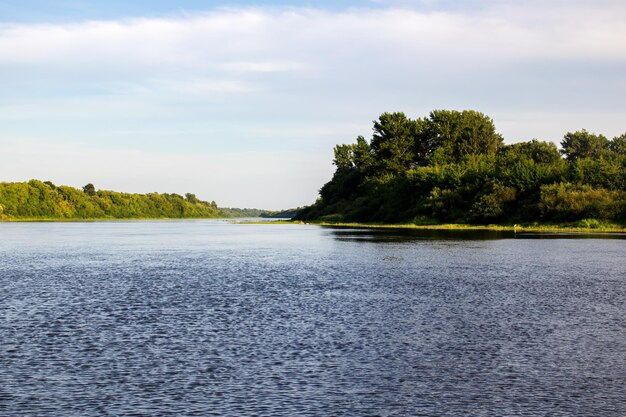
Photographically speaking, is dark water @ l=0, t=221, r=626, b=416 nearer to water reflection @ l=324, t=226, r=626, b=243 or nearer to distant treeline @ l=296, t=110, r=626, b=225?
water reflection @ l=324, t=226, r=626, b=243

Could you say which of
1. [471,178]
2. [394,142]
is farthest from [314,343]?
[394,142]

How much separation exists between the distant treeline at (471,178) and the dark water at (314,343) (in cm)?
7899

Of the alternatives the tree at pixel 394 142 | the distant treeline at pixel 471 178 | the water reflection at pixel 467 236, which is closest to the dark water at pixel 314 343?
the water reflection at pixel 467 236

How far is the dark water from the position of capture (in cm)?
1527

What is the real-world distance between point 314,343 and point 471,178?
128m

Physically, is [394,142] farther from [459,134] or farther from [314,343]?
[314,343]

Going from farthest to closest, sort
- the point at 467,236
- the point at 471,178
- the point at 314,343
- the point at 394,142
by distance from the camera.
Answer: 1. the point at 394,142
2. the point at 471,178
3. the point at 467,236
4. the point at 314,343

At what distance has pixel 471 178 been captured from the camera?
144500mm

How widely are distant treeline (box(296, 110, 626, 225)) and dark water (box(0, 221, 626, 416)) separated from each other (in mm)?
78988

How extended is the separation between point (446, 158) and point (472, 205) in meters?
41.5

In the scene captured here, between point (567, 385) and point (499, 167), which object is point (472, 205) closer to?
point (499, 167)

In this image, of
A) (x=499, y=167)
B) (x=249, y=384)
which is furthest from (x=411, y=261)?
(x=499, y=167)

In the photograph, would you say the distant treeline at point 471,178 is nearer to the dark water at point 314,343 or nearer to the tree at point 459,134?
the tree at point 459,134

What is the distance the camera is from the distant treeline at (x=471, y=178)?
386 feet
